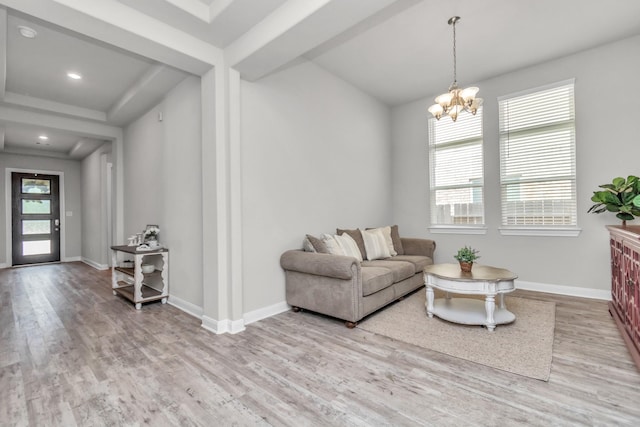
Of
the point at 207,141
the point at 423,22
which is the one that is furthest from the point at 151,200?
the point at 423,22

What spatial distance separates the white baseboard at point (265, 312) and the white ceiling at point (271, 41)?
243 centimetres

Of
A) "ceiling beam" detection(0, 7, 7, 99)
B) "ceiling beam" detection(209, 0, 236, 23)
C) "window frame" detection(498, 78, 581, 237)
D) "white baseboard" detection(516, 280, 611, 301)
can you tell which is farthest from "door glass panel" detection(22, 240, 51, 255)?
"white baseboard" detection(516, 280, 611, 301)

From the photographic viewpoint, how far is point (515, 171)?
4211 millimetres

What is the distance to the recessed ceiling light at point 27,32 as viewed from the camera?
9.06 feet

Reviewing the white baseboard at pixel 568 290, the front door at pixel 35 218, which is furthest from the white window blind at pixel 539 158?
the front door at pixel 35 218

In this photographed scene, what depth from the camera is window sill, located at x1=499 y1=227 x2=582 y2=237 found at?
12.4 ft

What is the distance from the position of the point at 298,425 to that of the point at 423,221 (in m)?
4.14

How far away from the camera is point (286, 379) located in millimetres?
1993

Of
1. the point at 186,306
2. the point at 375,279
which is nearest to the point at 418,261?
the point at 375,279

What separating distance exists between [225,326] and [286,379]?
1.11 metres

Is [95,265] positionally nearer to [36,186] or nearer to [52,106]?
[36,186]

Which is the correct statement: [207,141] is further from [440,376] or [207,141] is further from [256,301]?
[440,376]

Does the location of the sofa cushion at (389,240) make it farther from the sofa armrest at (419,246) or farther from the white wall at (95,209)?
the white wall at (95,209)

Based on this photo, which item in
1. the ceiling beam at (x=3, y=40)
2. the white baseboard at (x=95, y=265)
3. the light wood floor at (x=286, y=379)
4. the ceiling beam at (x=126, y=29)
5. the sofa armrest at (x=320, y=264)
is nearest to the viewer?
the light wood floor at (x=286, y=379)
